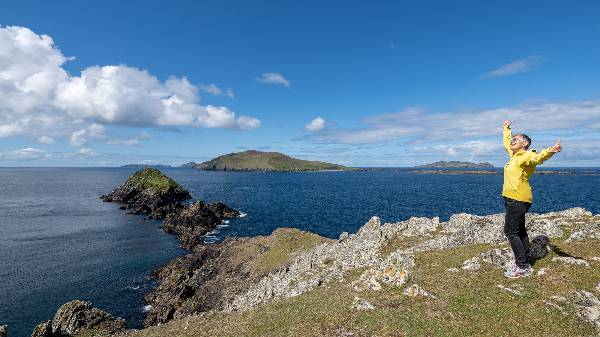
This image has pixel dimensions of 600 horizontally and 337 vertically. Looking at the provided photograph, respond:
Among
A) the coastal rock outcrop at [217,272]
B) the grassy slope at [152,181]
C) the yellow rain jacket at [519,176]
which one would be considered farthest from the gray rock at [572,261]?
the grassy slope at [152,181]

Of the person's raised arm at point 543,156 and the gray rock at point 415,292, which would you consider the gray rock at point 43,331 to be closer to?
the gray rock at point 415,292

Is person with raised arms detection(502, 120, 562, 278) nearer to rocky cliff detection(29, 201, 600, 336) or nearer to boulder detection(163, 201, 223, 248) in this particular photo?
rocky cliff detection(29, 201, 600, 336)

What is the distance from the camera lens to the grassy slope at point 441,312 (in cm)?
1608

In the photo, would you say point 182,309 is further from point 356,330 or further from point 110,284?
point 356,330

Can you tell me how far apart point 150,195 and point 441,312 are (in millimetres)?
137905

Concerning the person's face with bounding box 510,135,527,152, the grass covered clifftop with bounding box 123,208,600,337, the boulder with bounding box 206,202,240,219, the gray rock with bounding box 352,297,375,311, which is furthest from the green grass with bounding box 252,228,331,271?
the boulder with bounding box 206,202,240,219

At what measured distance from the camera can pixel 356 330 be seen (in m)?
17.1

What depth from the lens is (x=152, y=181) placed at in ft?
501

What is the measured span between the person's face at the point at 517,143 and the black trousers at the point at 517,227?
2.35m

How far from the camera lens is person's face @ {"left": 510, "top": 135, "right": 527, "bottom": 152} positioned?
1689 cm

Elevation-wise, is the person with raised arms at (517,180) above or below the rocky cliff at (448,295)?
above

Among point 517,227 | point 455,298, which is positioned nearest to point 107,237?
point 455,298

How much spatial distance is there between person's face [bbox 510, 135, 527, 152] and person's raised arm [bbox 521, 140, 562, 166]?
3.26ft

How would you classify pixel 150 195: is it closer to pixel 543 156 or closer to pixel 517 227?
pixel 517 227
